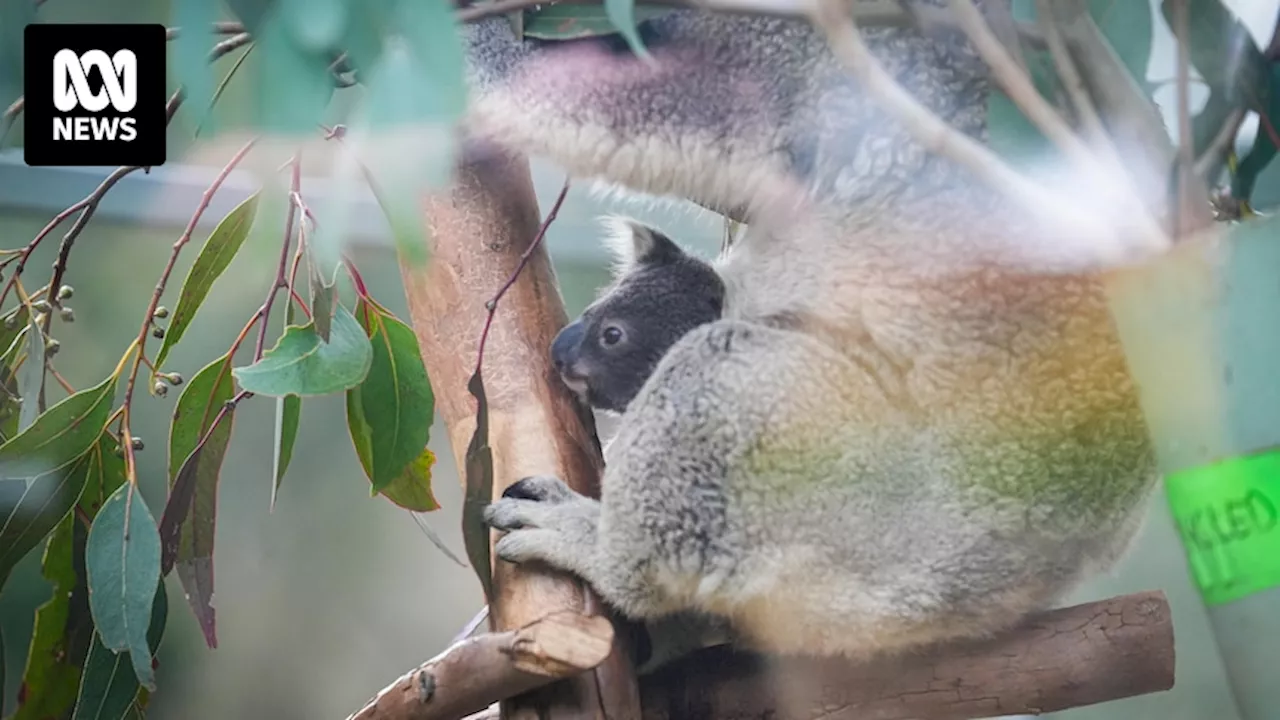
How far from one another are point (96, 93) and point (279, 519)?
0.53 m

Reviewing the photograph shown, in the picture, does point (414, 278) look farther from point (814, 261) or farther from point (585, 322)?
point (814, 261)

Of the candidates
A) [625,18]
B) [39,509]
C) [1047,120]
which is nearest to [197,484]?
[39,509]

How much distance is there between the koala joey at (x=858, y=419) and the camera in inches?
44.4

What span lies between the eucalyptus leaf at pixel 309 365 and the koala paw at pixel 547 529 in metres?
0.22

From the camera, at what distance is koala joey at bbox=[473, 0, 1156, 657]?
3.70ft

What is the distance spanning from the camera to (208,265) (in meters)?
1.31

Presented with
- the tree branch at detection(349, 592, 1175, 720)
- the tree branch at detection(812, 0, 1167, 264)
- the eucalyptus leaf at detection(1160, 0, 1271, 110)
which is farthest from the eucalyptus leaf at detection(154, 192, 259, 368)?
the eucalyptus leaf at detection(1160, 0, 1271, 110)

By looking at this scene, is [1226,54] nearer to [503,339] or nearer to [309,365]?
[503,339]

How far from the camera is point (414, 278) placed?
1.28 metres

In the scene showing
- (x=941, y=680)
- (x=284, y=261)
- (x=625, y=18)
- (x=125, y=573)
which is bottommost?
(x=941, y=680)

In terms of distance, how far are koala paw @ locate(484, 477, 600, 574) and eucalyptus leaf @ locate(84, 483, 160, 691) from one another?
427 millimetres

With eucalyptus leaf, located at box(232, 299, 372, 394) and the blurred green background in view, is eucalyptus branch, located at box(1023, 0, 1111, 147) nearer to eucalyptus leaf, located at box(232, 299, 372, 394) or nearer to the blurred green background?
the blurred green background

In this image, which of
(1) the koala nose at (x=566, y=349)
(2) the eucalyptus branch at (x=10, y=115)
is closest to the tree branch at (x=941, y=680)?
Answer: (1) the koala nose at (x=566, y=349)

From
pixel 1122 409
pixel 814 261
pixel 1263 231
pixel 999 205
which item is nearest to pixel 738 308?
pixel 814 261
